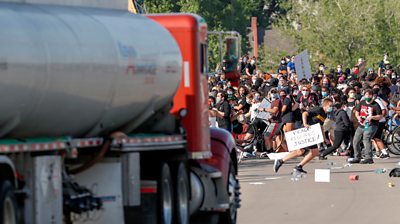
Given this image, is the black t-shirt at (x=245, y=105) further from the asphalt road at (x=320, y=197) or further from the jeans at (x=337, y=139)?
the asphalt road at (x=320, y=197)

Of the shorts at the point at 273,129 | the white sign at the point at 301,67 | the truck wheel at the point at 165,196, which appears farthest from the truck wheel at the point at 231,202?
the white sign at the point at 301,67

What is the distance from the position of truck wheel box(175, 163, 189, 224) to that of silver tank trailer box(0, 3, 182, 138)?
2.76ft

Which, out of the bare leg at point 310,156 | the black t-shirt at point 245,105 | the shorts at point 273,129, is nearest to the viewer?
the bare leg at point 310,156

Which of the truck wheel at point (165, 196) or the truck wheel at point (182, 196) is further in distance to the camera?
the truck wheel at point (182, 196)

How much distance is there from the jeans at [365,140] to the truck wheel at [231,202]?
13.9 meters

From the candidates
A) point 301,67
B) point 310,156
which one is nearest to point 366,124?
point 310,156

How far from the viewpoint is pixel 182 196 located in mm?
17156

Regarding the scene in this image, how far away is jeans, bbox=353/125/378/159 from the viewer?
3278cm

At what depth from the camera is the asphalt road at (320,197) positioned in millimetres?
19980

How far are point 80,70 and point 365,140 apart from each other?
63.3 feet

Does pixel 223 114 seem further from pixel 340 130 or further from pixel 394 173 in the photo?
pixel 394 173

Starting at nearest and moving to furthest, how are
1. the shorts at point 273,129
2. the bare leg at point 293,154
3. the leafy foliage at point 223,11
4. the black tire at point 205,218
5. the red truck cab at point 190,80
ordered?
the red truck cab at point 190,80 → the black tire at point 205,218 → the bare leg at point 293,154 → the shorts at point 273,129 → the leafy foliage at point 223,11

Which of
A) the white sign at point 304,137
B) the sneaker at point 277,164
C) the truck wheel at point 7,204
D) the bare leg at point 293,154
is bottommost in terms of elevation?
the truck wheel at point 7,204

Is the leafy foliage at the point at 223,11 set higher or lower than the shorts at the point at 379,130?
higher
